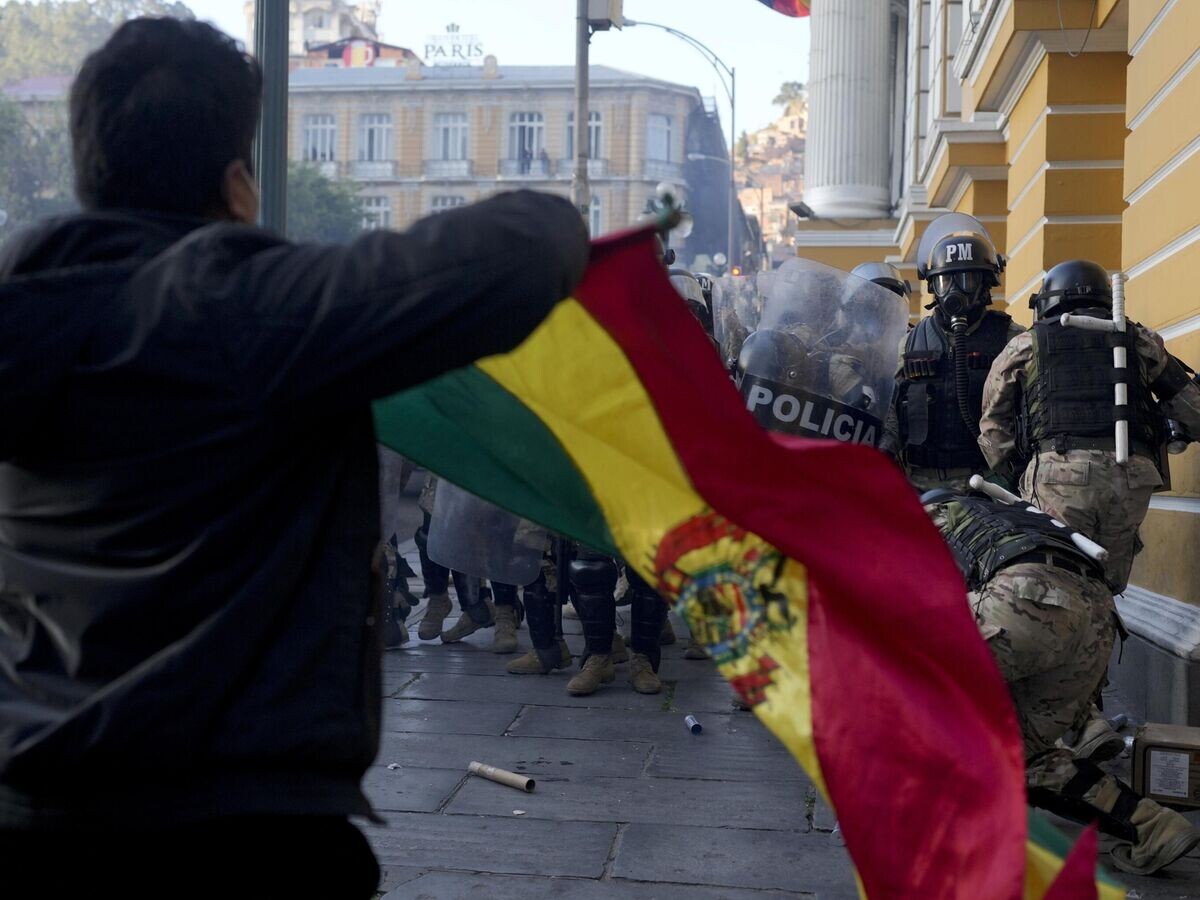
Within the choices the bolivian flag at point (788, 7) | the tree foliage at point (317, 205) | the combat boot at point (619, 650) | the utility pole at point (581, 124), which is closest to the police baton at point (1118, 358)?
the combat boot at point (619, 650)


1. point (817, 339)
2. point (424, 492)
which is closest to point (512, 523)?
point (424, 492)

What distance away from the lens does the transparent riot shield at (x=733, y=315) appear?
7.60m

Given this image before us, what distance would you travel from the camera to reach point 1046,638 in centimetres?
424

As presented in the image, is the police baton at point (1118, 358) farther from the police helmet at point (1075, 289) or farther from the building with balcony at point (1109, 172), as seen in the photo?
the building with balcony at point (1109, 172)

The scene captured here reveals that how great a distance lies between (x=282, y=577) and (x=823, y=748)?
95cm

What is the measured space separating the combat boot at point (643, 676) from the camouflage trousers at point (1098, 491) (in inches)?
85.0

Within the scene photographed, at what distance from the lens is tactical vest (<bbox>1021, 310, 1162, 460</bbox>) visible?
5648mm

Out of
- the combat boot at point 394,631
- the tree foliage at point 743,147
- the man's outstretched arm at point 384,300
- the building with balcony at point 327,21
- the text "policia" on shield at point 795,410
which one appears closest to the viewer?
the man's outstretched arm at point 384,300

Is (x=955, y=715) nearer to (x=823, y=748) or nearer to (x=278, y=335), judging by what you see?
(x=823, y=748)

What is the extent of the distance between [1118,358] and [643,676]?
2.85 meters

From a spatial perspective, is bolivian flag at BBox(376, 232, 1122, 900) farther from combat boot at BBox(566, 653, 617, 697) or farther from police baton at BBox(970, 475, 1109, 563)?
combat boot at BBox(566, 653, 617, 697)

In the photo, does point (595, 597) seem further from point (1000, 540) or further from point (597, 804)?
point (1000, 540)

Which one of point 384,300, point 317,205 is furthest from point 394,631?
point 317,205

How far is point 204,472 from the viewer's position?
56.5 inches
